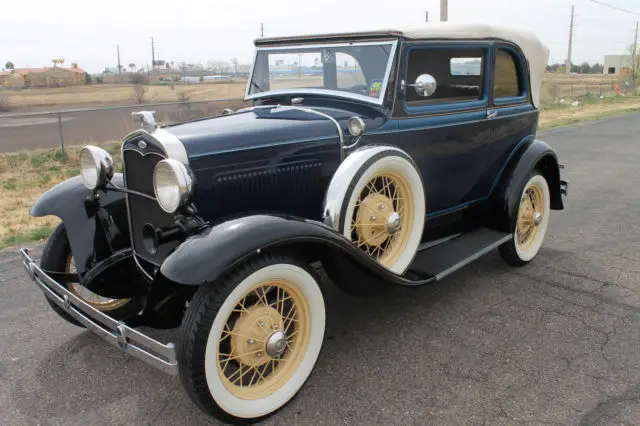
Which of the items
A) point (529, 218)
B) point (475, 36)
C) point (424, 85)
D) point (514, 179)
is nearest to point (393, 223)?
point (424, 85)

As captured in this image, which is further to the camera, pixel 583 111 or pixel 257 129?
pixel 583 111

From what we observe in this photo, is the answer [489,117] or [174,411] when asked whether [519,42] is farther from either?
[174,411]

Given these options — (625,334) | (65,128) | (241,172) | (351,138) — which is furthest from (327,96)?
(65,128)

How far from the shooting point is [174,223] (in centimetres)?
273

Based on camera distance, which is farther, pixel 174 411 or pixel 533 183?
pixel 533 183

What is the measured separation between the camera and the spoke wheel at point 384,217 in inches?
123

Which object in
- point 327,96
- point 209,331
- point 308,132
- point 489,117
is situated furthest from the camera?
point 489,117

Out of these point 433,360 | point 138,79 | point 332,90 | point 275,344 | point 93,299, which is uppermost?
point 138,79

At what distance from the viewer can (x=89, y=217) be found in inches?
128

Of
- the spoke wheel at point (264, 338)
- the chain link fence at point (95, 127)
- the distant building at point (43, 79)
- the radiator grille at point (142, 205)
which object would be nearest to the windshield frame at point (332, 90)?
the radiator grille at point (142, 205)

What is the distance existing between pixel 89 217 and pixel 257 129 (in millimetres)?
1221

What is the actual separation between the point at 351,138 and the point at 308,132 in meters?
0.30

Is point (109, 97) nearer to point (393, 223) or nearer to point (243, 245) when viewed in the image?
point (393, 223)

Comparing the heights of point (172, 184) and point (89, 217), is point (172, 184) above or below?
above
